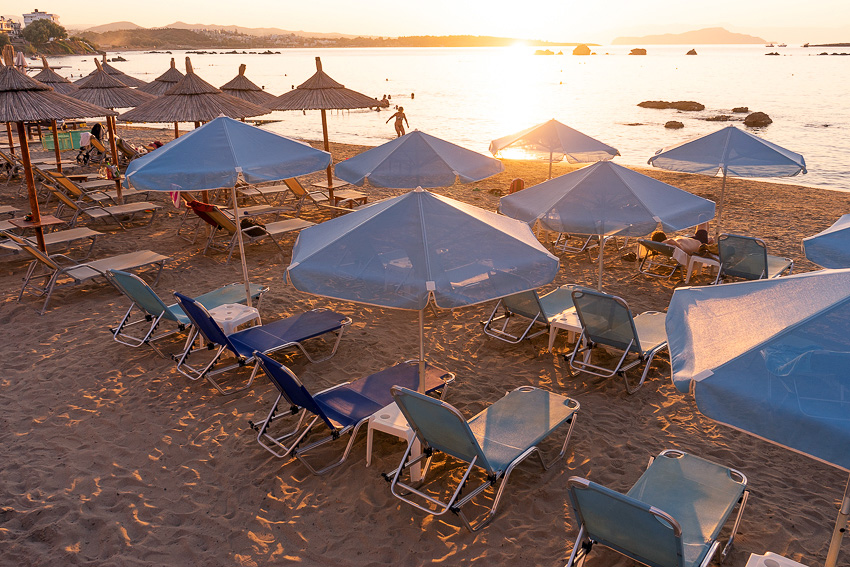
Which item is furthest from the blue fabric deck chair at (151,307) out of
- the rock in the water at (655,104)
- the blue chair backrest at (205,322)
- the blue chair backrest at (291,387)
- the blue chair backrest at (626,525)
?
the rock in the water at (655,104)

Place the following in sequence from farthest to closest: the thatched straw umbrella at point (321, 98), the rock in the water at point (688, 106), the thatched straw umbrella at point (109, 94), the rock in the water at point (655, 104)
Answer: the rock in the water at point (655, 104), the rock in the water at point (688, 106), the thatched straw umbrella at point (109, 94), the thatched straw umbrella at point (321, 98)

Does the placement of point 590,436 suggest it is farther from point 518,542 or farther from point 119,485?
point 119,485

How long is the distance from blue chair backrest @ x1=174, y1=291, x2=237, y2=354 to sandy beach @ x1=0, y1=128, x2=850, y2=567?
48 centimetres

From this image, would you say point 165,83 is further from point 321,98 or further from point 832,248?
point 832,248

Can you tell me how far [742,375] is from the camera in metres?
2.13

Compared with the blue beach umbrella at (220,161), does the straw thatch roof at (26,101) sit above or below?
above

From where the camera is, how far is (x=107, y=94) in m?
12.6

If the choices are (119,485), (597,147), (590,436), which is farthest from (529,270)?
(597,147)

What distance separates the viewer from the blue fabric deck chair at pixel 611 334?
5121mm

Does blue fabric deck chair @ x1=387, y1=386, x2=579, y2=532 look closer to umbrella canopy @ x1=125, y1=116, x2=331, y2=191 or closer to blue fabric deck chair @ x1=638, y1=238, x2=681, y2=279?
umbrella canopy @ x1=125, y1=116, x2=331, y2=191

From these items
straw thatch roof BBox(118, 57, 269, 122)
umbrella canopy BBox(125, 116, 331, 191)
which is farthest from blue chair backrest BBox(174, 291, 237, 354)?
straw thatch roof BBox(118, 57, 269, 122)

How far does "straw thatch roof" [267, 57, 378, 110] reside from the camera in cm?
1038

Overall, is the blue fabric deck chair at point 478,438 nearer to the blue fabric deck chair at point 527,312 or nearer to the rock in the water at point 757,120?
the blue fabric deck chair at point 527,312

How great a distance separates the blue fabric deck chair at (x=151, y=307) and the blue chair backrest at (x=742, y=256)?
574 cm
